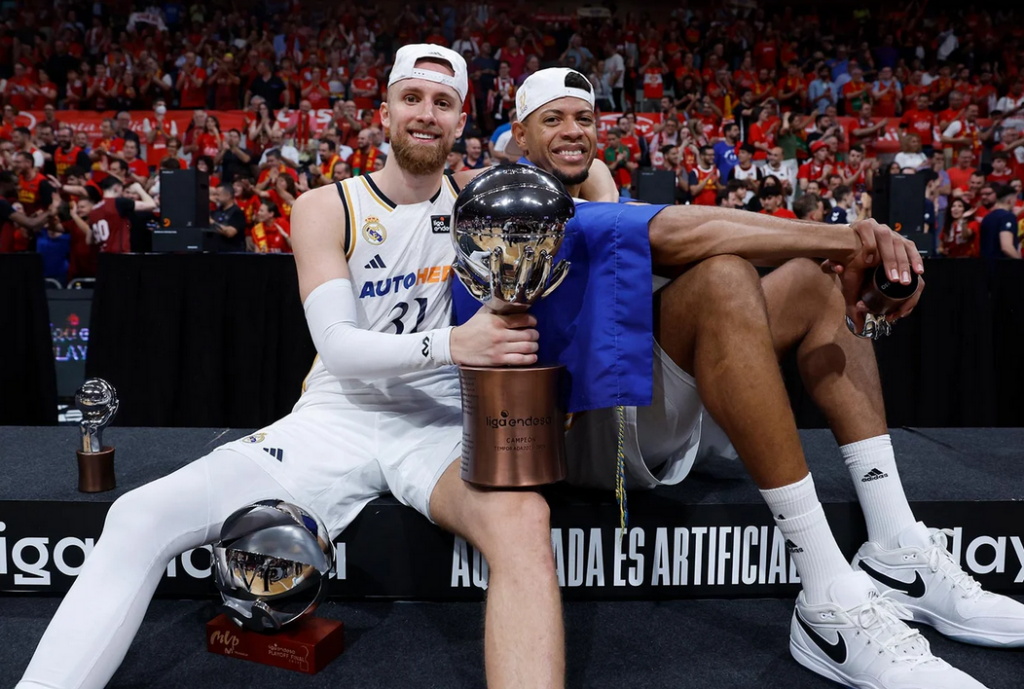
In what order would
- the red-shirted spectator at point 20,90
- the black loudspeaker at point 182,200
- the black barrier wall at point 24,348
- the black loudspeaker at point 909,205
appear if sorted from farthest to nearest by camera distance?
the red-shirted spectator at point 20,90 < the black loudspeaker at point 909,205 < the black loudspeaker at point 182,200 < the black barrier wall at point 24,348

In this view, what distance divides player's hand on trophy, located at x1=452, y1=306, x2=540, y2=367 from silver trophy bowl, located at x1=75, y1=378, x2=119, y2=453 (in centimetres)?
108

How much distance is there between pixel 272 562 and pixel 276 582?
5cm

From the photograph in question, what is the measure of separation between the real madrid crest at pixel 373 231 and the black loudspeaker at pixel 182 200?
3.01 m

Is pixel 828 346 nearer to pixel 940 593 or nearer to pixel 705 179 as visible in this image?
pixel 940 593

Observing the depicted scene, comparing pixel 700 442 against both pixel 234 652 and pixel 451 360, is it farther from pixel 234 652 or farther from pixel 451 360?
pixel 234 652

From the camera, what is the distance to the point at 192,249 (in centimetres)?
464

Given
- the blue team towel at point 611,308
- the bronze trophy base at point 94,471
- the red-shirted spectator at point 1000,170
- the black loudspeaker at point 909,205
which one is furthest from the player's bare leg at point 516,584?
the red-shirted spectator at point 1000,170

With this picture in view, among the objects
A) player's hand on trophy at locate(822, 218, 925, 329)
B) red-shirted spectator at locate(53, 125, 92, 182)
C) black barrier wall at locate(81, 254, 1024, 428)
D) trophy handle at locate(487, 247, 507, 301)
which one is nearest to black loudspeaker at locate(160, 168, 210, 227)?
black barrier wall at locate(81, 254, 1024, 428)

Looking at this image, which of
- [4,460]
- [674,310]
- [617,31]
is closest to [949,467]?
[674,310]

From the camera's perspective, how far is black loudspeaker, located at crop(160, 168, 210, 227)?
4707 millimetres

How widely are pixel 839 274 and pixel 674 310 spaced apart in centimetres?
39

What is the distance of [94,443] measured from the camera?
220cm

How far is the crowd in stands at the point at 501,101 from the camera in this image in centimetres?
775

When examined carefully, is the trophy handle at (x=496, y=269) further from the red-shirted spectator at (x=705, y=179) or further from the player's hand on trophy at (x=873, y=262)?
the red-shirted spectator at (x=705, y=179)
